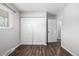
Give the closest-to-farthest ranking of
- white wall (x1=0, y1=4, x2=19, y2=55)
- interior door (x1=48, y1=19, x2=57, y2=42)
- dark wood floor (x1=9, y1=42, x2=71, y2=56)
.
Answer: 1. white wall (x1=0, y1=4, x2=19, y2=55)
2. dark wood floor (x1=9, y1=42, x2=71, y2=56)
3. interior door (x1=48, y1=19, x2=57, y2=42)

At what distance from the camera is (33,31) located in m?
7.03

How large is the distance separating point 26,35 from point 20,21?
→ 110cm

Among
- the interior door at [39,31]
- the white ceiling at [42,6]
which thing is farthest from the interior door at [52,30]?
the white ceiling at [42,6]

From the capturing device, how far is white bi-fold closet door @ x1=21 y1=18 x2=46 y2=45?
6.93 m

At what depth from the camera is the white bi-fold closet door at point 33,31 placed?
6934mm

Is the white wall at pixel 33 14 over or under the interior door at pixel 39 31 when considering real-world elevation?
over

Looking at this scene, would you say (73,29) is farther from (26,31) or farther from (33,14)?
(26,31)

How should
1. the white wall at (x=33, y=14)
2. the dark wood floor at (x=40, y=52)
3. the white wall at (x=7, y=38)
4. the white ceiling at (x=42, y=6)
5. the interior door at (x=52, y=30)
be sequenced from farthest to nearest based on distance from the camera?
the interior door at (x=52, y=30) → the white wall at (x=33, y=14) → the white ceiling at (x=42, y=6) → the dark wood floor at (x=40, y=52) → the white wall at (x=7, y=38)

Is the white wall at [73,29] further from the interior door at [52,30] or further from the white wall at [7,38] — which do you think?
the interior door at [52,30]

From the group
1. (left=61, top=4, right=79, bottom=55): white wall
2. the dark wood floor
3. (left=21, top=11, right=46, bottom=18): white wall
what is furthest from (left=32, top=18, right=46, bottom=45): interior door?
(left=61, top=4, right=79, bottom=55): white wall

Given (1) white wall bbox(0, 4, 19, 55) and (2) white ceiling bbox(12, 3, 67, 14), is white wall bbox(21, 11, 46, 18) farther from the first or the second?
(1) white wall bbox(0, 4, 19, 55)

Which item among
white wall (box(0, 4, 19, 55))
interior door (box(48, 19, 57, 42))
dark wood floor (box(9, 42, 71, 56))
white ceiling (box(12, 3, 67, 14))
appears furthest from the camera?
interior door (box(48, 19, 57, 42))

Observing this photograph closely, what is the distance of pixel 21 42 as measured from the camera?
6965 mm

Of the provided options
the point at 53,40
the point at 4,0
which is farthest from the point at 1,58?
the point at 53,40
